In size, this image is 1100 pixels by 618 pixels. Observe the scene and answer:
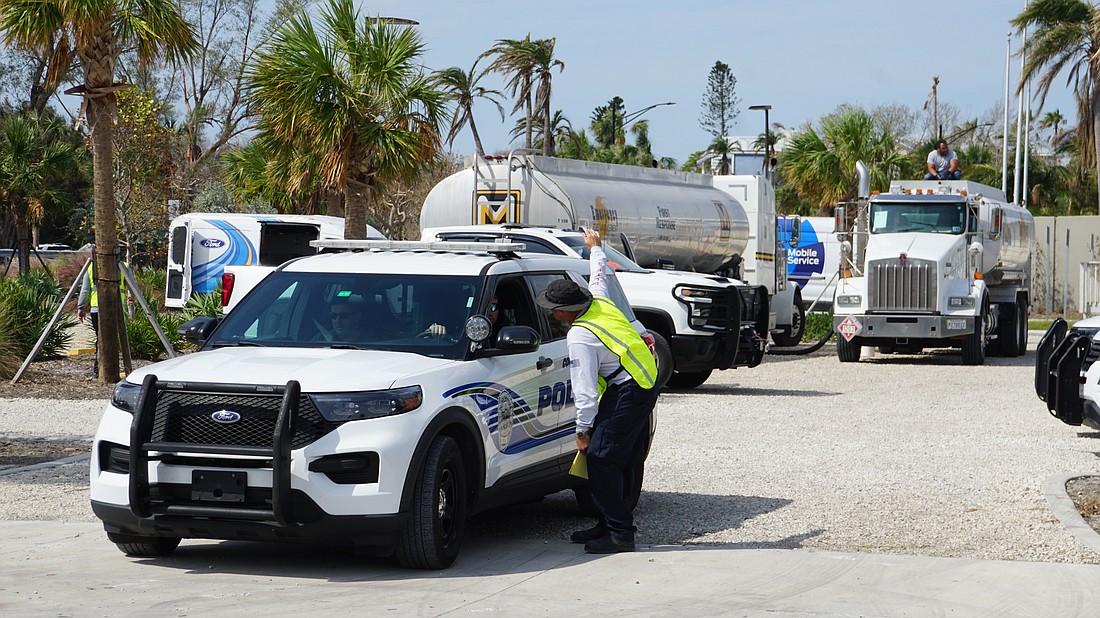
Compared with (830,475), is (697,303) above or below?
above

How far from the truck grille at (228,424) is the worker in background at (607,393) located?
5.40 feet

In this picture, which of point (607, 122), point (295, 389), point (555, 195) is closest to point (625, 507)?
point (295, 389)

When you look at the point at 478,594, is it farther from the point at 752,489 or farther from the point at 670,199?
the point at 670,199

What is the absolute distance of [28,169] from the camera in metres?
40.8

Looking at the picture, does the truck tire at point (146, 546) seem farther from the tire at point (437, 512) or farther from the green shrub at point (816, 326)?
the green shrub at point (816, 326)

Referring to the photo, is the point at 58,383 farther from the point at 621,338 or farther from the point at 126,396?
the point at 621,338

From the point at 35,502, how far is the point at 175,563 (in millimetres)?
2616

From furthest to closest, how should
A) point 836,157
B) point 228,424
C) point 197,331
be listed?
point 836,157
point 197,331
point 228,424

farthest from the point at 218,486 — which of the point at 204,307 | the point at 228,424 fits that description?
the point at 204,307

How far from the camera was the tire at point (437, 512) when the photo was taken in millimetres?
7250

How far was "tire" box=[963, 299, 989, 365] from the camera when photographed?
80.2 feet

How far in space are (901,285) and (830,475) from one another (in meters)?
13.5

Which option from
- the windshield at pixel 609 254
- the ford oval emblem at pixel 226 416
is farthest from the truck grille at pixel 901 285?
the ford oval emblem at pixel 226 416

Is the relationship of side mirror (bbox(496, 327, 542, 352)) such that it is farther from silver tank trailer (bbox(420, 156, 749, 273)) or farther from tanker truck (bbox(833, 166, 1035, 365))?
tanker truck (bbox(833, 166, 1035, 365))
